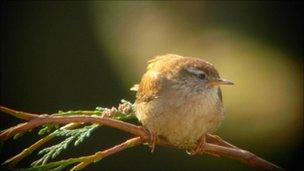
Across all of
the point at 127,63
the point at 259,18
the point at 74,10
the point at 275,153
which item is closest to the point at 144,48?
the point at 127,63

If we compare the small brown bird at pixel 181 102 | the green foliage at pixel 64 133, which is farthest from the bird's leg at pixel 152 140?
the green foliage at pixel 64 133

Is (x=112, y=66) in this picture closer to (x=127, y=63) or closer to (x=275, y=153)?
(x=127, y=63)

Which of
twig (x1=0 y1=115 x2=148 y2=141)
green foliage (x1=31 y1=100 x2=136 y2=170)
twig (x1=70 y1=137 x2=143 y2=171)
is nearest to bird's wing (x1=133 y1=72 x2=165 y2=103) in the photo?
green foliage (x1=31 y1=100 x2=136 y2=170)

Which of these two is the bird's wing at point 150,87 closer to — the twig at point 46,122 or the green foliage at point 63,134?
the green foliage at point 63,134

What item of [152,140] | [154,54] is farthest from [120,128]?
[154,54]

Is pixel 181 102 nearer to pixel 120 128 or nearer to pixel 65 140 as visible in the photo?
pixel 65 140
